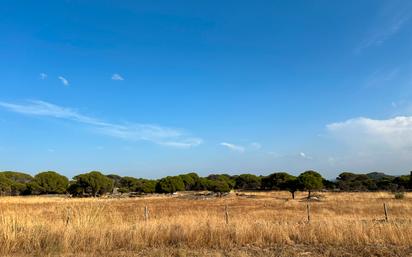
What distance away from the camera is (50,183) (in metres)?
80.6

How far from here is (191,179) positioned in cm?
10256

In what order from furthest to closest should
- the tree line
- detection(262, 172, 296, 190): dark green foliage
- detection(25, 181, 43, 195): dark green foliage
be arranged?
1. detection(262, 172, 296, 190): dark green foliage
2. detection(25, 181, 43, 195): dark green foliage
3. the tree line

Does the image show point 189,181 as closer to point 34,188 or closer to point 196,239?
point 34,188

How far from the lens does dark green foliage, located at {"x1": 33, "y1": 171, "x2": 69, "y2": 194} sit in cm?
8019

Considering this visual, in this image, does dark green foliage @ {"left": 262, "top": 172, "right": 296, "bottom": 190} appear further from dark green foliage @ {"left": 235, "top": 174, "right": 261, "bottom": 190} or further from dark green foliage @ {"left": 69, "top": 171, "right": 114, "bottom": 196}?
dark green foliage @ {"left": 69, "top": 171, "right": 114, "bottom": 196}

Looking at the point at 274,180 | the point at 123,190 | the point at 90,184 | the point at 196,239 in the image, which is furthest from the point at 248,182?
the point at 196,239

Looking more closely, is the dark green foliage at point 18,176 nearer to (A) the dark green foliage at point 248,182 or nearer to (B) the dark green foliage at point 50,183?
(B) the dark green foliage at point 50,183

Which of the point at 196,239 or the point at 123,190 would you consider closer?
the point at 196,239

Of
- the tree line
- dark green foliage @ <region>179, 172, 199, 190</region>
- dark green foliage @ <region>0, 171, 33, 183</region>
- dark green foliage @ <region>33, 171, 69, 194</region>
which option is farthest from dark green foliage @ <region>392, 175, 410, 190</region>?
dark green foliage @ <region>0, 171, 33, 183</region>

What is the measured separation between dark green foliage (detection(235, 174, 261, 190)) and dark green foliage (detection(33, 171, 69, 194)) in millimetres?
53606

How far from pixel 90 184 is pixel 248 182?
181 feet

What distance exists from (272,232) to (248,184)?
4227 inches

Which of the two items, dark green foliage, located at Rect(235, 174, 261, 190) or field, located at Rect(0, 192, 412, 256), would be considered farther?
dark green foliage, located at Rect(235, 174, 261, 190)

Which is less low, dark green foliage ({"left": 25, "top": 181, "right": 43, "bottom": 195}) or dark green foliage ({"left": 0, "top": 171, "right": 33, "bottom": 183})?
dark green foliage ({"left": 0, "top": 171, "right": 33, "bottom": 183})
